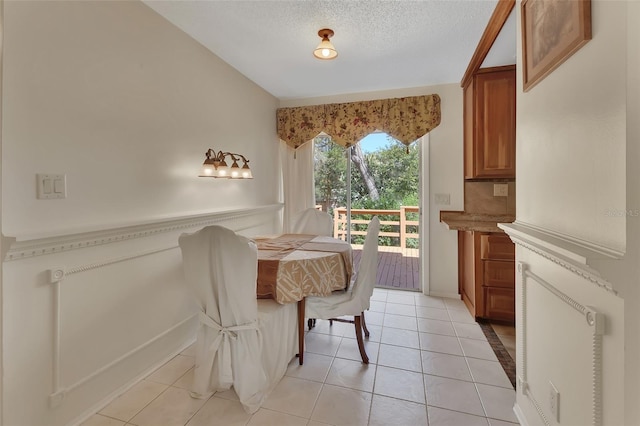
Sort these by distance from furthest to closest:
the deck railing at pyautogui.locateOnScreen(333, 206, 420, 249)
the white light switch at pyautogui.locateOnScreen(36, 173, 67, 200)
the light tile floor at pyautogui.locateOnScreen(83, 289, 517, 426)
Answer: the deck railing at pyautogui.locateOnScreen(333, 206, 420, 249) < the light tile floor at pyautogui.locateOnScreen(83, 289, 517, 426) < the white light switch at pyautogui.locateOnScreen(36, 173, 67, 200)

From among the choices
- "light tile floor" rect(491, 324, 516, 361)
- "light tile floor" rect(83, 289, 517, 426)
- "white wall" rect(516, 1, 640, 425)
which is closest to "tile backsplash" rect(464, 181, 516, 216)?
"light tile floor" rect(491, 324, 516, 361)

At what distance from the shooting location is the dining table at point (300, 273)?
1.90 metres

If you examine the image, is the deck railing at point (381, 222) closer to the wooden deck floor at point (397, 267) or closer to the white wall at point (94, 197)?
the wooden deck floor at point (397, 267)

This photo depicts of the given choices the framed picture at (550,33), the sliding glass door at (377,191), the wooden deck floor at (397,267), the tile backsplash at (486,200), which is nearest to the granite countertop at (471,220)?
the tile backsplash at (486,200)

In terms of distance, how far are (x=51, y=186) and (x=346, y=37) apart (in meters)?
2.20

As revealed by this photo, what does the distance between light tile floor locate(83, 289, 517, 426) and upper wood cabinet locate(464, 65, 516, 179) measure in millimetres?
1584

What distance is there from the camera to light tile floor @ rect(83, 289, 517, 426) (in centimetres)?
159

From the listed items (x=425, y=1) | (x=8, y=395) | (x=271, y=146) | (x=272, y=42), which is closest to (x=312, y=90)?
(x=271, y=146)

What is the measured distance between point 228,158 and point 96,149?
1.31 meters

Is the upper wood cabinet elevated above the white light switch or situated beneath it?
elevated above

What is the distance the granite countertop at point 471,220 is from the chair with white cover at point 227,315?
214 centimetres

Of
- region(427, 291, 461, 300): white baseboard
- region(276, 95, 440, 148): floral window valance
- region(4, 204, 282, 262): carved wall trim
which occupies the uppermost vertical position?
region(276, 95, 440, 148): floral window valance

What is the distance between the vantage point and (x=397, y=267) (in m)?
4.24

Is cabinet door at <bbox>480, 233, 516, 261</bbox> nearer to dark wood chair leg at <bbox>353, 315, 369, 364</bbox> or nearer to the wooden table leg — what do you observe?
dark wood chair leg at <bbox>353, 315, 369, 364</bbox>
